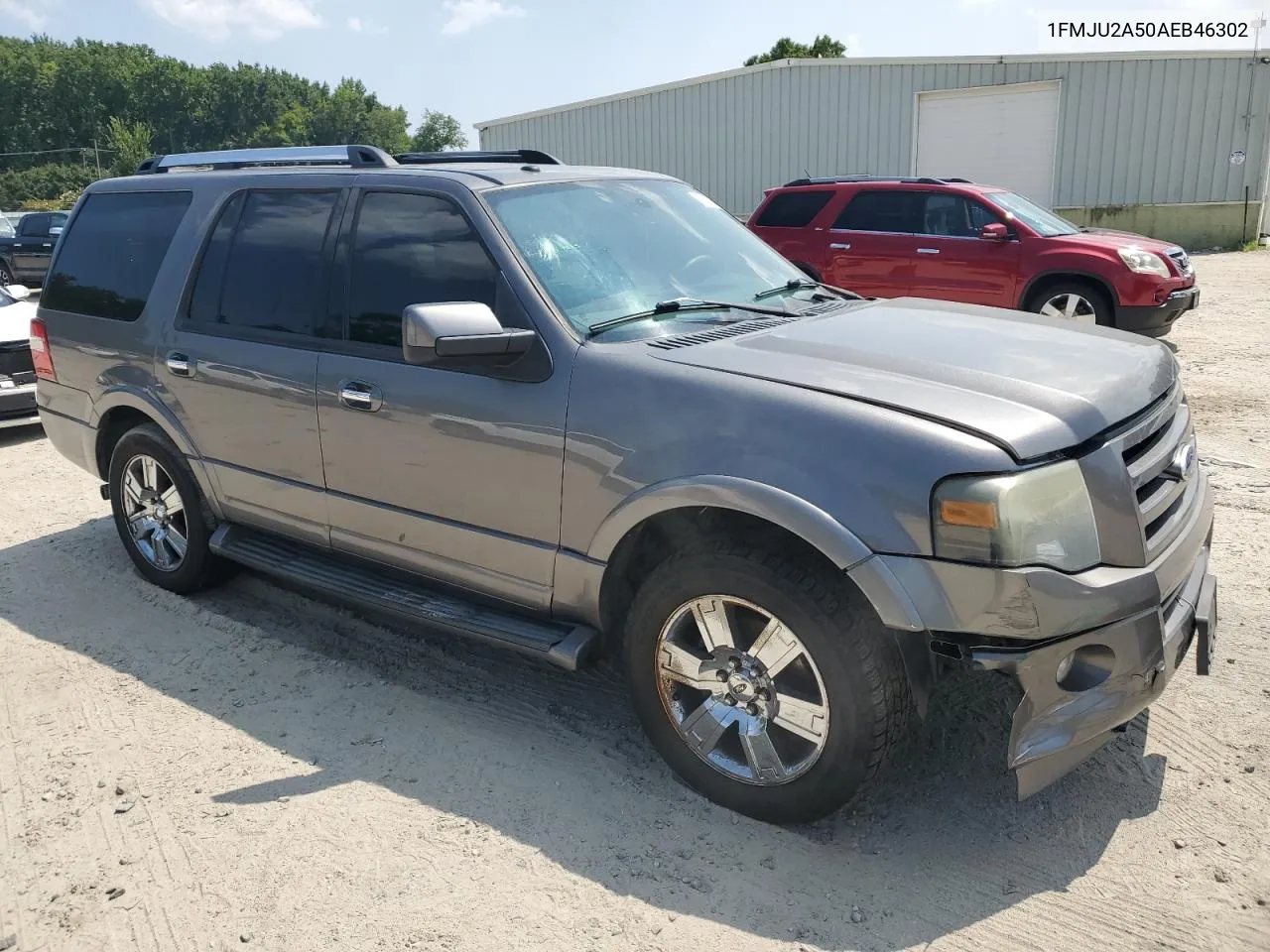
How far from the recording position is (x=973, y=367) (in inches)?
118

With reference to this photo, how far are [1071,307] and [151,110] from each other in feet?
363

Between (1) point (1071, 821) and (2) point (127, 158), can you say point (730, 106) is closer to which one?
(1) point (1071, 821)

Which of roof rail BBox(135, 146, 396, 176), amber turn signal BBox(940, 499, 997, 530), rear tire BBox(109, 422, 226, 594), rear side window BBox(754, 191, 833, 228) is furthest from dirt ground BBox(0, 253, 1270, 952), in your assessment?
rear side window BBox(754, 191, 833, 228)

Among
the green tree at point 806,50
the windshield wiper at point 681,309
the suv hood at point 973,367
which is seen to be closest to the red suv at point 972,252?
the windshield wiper at point 681,309

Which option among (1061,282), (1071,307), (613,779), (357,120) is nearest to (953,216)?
(1061,282)

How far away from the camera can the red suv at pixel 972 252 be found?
956 centimetres

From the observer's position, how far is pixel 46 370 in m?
5.27

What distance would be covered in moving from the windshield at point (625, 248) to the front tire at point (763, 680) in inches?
38.9

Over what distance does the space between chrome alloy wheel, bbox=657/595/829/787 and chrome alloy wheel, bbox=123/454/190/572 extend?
281 centimetres

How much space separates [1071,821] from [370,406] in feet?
8.88

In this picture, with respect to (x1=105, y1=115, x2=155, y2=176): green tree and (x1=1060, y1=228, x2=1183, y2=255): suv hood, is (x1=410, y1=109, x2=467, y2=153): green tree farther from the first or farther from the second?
(x1=1060, y1=228, x2=1183, y2=255): suv hood

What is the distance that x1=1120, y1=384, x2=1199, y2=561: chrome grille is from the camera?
277cm

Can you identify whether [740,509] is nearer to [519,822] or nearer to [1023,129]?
[519,822]

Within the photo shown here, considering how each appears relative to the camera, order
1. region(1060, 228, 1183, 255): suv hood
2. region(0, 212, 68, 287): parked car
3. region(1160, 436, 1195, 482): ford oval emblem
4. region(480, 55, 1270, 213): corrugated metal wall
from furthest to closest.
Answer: region(480, 55, 1270, 213): corrugated metal wall → region(0, 212, 68, 287): parked car → region(1060, 228, 1183, 255): suv hood → region(1160, 436, 1195, 482): ford oval emblem
